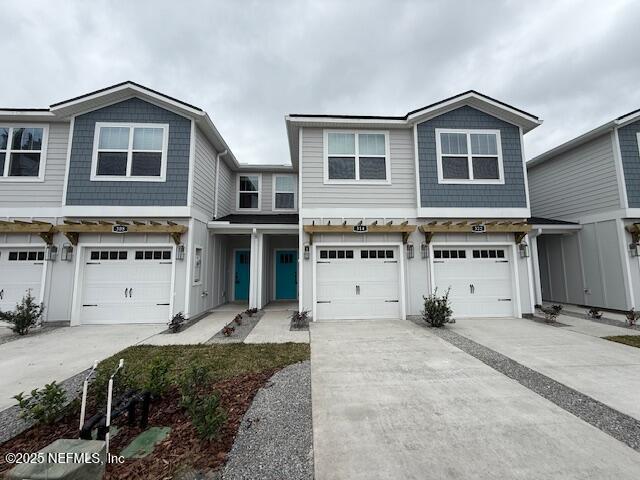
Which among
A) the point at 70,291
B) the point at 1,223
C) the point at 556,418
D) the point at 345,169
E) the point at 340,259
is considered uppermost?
the point at 345,169

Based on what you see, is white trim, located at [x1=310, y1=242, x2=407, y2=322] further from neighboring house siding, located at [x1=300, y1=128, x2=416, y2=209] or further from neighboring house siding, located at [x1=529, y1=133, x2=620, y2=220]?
neighboring house siding, located at [x1=529, y1=133, x2=620, y2=220]

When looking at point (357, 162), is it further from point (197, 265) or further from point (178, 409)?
point (178, 409)

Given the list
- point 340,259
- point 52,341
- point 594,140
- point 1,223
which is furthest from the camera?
point 594,140

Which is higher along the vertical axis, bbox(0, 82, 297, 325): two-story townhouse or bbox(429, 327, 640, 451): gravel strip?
bbox(0, 82, 297, 325): two-story townhouse

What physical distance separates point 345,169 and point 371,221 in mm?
1795

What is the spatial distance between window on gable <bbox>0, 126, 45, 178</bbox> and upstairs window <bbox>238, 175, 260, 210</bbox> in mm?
6505

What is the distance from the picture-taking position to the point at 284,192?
13.0m

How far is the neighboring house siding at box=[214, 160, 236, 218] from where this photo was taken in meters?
11.0

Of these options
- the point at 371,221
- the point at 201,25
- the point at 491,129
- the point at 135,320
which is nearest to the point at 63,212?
the point at 135,320

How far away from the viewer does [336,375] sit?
4324 mm

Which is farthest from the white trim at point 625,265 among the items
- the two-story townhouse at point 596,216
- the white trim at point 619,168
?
the white trim at point 619,168

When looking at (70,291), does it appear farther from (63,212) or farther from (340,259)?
(340,259)

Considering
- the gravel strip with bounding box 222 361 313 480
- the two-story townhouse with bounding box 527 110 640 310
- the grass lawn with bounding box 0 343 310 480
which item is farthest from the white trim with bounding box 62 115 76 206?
the two-story townhouse with bounding box 527 110 640 310

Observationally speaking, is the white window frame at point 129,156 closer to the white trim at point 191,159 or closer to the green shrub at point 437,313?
the white trim at point 191,159
